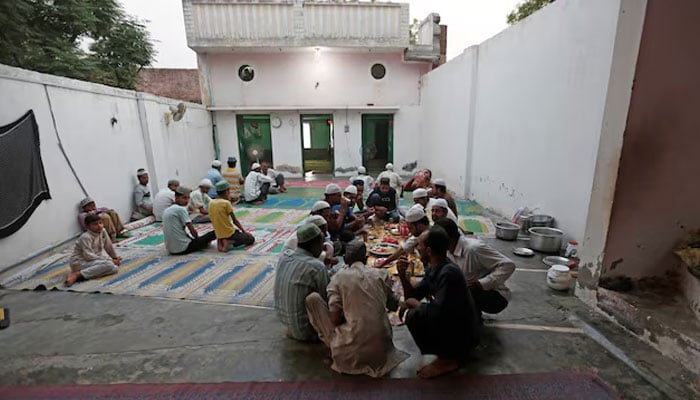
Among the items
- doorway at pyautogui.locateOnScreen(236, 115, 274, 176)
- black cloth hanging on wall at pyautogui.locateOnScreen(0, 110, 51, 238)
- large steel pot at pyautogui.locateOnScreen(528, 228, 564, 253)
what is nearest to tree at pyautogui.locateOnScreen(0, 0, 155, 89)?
doorway at pyautogui.locateOnScreen(236, 115, 274, 176)

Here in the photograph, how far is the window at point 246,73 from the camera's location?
40.3 ft

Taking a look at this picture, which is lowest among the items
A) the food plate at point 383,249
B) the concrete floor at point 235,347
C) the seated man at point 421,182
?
the concrete floor at point 235,347

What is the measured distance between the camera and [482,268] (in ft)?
9.46

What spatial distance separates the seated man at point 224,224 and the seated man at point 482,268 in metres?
3.57

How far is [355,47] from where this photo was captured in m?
11.5

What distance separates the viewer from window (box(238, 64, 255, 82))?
40.3 ft

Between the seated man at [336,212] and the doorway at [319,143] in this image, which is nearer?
the seated man at [336,212]

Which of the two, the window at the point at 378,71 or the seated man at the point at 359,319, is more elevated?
the window at the point at 378,71

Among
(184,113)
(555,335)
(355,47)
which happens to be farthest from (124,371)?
(355,47)

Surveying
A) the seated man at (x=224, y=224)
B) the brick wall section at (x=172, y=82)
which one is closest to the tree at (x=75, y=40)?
the brick wall section at (x=172, y=82)

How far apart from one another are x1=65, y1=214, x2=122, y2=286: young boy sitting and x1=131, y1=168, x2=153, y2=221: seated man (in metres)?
3.06

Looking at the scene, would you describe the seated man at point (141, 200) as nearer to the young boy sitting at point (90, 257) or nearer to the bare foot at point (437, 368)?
the young boy sitting at point (90, 257)

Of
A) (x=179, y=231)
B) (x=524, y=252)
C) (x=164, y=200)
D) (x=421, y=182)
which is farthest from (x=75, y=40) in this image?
(x=524, y=252)

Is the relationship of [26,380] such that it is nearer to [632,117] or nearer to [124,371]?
[124,371]
